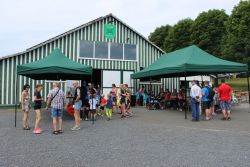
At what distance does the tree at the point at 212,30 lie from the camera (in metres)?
39.1

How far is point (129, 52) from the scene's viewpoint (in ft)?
65.0

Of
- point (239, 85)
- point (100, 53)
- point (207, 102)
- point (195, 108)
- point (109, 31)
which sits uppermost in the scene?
point (109, 31)

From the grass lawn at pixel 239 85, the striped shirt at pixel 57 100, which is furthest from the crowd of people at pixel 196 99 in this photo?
the grass lawn at pixel 239 85

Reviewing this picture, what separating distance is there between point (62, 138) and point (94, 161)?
7.99ft

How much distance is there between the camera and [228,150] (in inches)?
221

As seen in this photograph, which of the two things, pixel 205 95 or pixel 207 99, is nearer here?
pixel 207 99

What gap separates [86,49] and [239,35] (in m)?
22.3

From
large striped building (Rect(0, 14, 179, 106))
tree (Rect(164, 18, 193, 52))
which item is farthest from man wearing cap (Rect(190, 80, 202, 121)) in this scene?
tree (Rect(164, 18, 193, 52))

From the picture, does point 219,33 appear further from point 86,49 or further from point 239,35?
point 86,49

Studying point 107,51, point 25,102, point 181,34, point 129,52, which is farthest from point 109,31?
point 181,34

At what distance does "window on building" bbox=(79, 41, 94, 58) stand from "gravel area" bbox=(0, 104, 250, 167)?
10436 mm

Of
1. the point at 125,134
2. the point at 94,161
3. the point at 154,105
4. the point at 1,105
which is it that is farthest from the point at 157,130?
the point at 1,105

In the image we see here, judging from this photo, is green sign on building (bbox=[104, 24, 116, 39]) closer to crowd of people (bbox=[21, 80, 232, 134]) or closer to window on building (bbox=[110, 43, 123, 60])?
window on building (bbox=[110, 43, 123, 60])

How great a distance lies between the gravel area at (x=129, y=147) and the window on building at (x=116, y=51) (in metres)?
11.2
